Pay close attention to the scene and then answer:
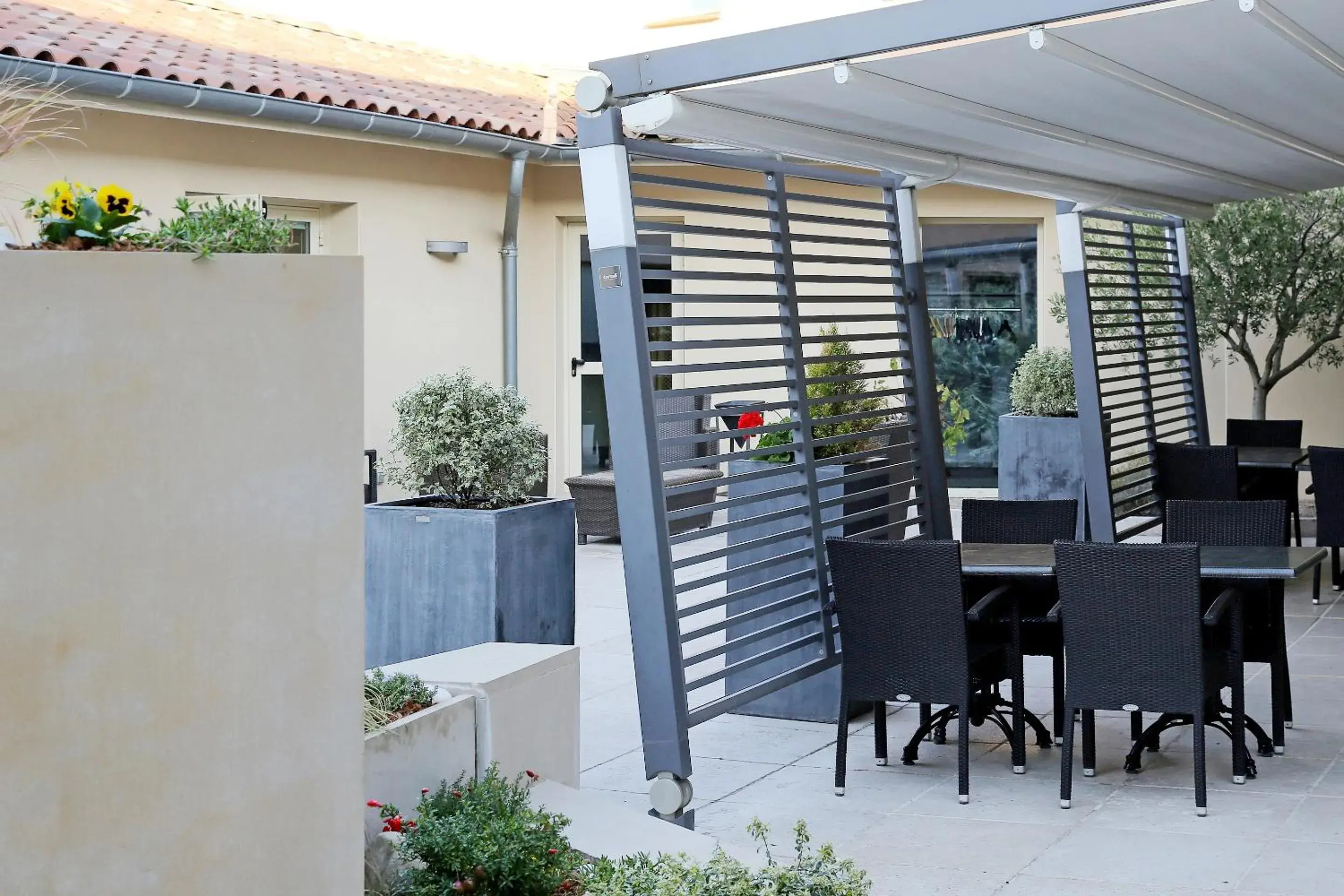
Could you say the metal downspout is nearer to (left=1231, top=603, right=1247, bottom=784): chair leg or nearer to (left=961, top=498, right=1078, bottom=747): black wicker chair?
(left=961, top=498, right=1078, bottom=747): black wicker chair

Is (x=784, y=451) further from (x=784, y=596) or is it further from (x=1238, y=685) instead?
(x=1238, y=685)

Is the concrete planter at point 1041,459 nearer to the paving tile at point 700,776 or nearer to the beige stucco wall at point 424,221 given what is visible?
the beige stucco wall at point 424,221

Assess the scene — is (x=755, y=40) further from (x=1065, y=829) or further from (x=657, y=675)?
(x=1065, y=829)

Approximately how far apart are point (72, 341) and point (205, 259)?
30cm

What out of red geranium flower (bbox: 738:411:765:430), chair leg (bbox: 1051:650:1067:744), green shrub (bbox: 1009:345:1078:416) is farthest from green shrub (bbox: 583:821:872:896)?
green shrub (bbox: 1009:345:1078:416)

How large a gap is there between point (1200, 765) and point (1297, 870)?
0.63 m

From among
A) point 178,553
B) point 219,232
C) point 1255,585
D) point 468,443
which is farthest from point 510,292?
point 178,553

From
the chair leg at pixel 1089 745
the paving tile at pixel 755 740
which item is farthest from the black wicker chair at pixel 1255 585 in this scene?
the paving tile at pixel 755 740

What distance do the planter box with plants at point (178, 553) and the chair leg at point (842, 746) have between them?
306 cm

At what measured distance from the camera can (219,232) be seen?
2.72 m

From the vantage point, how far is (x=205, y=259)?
8.32 ft

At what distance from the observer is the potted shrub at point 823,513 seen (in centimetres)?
663

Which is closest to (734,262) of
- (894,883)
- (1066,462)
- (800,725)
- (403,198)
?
(403,198)

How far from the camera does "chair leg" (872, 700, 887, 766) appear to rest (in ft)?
19.5
